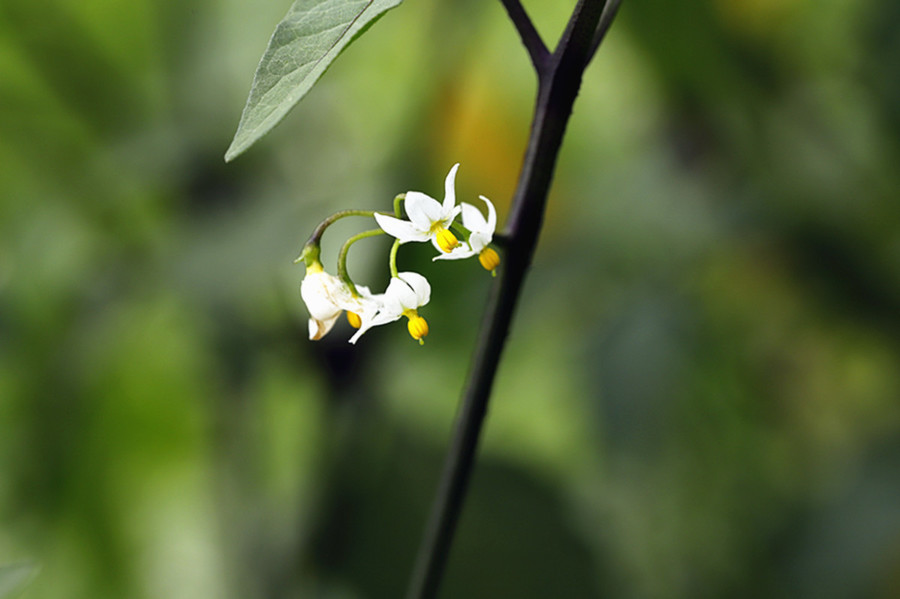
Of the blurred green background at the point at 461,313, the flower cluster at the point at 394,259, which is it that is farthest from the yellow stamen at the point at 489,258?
the blurred green background at the point at 461,313

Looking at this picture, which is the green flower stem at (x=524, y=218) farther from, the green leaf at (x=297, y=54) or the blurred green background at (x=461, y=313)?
the blurred green background at (x=461, y=313)

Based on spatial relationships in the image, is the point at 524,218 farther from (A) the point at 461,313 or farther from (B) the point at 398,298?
(A) the point at 461,313

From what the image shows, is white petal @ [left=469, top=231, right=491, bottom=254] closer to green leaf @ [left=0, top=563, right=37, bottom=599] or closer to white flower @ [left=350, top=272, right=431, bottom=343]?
white flower @ [left=350, top=272, right=431, bottom=343]

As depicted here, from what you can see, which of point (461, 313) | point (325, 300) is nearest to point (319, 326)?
point (325, 300)

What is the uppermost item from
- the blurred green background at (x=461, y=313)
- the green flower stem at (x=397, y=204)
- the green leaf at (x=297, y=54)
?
the green leaf at (x=297, y=54)

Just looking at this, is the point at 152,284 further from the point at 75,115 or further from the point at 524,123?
the point at 524,123

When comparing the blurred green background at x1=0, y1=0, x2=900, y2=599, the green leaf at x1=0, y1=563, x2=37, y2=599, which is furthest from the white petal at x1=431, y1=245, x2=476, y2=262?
the blurred green background at x1=0, y1=0, x2=900, y2=599

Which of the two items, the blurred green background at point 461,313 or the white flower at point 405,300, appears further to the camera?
the blurred green background at point 461,313
